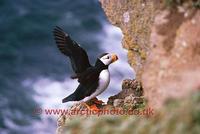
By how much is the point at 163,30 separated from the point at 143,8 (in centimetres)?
267

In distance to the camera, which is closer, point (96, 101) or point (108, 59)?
point (108, 59)

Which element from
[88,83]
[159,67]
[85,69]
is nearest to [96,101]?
[88,83]

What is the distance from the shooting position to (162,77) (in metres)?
8.10

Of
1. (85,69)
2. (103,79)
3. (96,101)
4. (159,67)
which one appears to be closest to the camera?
(159,67)

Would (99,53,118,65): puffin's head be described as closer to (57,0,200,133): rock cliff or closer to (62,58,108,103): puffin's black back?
(62,58,108,103): puffin's black back

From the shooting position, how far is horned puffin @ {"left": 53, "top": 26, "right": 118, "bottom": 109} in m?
11.4

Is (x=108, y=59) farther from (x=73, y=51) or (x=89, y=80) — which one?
(x=73, y=51)

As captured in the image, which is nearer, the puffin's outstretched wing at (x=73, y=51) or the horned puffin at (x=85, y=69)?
the horned puffin at (x=85, y=69)

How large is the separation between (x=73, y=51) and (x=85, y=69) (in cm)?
41

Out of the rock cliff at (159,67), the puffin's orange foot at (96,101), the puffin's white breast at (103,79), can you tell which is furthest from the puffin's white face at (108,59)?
the puffin's orange foot at (96,101)

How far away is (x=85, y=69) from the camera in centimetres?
1167

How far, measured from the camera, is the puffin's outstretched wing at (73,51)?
38.3 ft

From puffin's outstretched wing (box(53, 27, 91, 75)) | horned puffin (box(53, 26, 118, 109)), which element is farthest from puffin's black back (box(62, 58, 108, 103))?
puffin's outstretched wing (box(53, 27, 91, 75))

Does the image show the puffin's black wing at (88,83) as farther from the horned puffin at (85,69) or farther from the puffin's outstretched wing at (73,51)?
the puffin's outstretched wing at (73,51)
